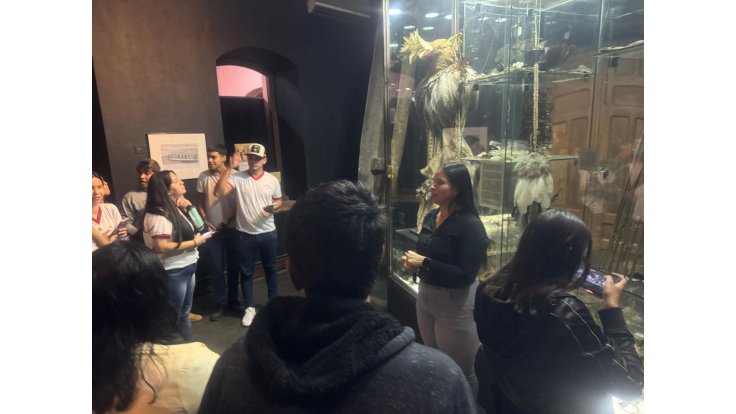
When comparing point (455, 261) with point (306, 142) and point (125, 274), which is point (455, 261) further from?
point (125, 274)

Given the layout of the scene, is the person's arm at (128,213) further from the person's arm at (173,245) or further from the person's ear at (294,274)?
the person's ear at (294,274)

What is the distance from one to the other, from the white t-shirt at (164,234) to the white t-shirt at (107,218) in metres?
0.12

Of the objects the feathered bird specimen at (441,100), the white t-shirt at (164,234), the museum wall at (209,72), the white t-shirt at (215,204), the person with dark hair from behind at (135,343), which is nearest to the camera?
the person with dark hair from behind at (135,343)

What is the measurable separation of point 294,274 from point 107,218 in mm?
438

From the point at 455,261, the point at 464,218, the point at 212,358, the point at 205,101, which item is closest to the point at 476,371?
the point at 455,261

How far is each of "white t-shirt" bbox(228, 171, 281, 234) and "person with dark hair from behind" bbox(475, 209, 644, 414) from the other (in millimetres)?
640

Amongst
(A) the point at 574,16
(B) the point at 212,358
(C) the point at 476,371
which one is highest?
(A) the point at 574,16

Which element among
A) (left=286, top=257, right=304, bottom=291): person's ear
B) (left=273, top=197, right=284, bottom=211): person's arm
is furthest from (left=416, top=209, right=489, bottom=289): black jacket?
(left=286, top=257, right=304, bottom=291): person's ear

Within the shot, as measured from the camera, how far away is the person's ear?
1.64ft

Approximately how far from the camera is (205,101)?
910mm

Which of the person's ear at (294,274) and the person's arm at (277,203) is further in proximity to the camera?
the person's arm at (277,203)

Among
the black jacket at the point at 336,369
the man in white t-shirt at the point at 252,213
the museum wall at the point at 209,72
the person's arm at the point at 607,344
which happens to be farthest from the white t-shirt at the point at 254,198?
the person's arm at the point at 607,344

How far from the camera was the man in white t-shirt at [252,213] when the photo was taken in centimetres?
102
